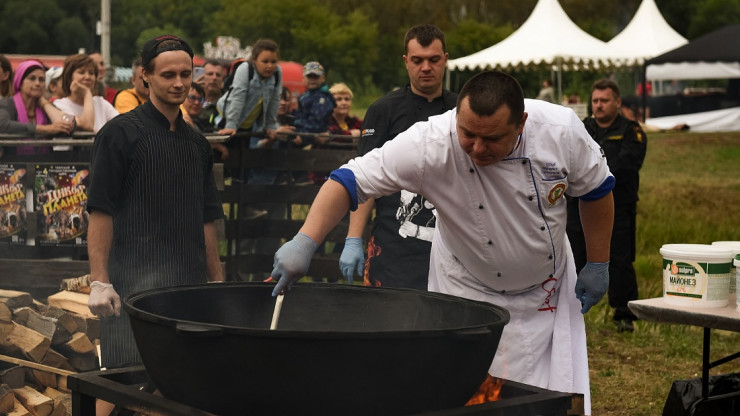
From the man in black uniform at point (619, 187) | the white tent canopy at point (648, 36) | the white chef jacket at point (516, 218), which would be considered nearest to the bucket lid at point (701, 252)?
the white chef jacket at point (516, 218)

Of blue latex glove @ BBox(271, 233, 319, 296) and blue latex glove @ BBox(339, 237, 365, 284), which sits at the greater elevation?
blue latex glove @ BBox(271, 233, 319, 296)

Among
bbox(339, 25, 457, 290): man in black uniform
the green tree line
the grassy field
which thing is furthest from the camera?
the green tree line

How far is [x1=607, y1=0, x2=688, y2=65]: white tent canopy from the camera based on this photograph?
2714cm

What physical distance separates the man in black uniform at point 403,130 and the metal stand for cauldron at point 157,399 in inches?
68.8

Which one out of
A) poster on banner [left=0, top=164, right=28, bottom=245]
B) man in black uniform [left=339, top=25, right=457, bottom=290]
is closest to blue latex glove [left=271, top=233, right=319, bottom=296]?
man in black uniform [left=339, top=25, right=457, bottom=290]

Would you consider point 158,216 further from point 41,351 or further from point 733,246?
point 733,246

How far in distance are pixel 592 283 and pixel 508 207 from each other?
48 cm

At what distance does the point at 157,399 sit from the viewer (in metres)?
2.50

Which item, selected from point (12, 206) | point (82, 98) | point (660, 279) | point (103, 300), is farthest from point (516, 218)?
point (660, 279)

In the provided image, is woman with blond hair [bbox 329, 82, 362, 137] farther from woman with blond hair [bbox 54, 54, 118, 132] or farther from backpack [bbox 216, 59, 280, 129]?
woman with blond hair [bbox 54, 54, 118, 132]

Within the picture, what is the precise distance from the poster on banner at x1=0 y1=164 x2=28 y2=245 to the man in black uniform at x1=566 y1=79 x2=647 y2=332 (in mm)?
3899

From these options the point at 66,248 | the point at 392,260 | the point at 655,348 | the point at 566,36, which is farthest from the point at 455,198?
the point at 566,36

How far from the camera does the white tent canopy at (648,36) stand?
27141mm

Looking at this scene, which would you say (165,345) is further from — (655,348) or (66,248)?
(655,348)
